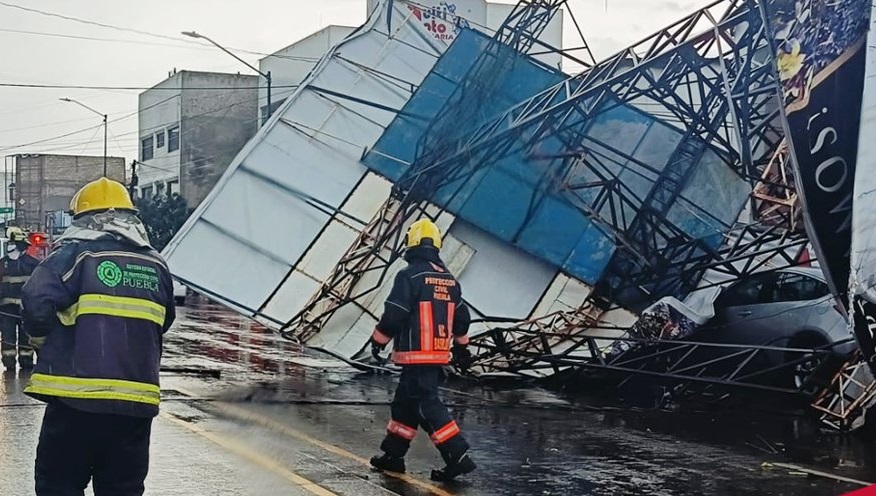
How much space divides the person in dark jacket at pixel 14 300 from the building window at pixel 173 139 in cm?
4164

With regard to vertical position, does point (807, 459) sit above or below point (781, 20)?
below

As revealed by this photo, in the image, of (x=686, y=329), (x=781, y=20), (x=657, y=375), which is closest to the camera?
(x=781, y=20)

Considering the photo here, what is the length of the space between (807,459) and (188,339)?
43.2 feet

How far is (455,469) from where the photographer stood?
7.47m

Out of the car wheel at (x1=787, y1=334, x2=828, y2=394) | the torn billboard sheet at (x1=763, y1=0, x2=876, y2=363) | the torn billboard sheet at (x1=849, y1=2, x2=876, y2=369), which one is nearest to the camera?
the torn billboard sheet at (x1=849, y1=2, x2=876, y2=369)

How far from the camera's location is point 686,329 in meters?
12.8

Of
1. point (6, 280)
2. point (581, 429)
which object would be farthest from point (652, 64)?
point (6, 280)

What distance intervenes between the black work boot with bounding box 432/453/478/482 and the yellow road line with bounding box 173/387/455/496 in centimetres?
12

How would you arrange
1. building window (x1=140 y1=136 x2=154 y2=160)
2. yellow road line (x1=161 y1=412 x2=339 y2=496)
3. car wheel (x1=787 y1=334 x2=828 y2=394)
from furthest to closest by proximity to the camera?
building window (x1=140 y1=136 x2=154 y2=160) < car wheel (x1=787 y1=334 x2=828 y2=394) < yellow road line (x1=161 y1=412 x2=339 y2=496)

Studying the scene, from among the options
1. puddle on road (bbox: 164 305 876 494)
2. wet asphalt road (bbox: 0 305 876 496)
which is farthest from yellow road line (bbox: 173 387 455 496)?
puddle on road (bbox: 164 305 876 494)

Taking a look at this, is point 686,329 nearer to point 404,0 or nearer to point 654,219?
point 654,219

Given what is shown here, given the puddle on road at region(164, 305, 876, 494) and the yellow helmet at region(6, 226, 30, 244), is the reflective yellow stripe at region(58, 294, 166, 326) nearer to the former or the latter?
the puddle on road at region(164, 305, 876, 494)

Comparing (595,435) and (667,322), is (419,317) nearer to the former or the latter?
(595,435)

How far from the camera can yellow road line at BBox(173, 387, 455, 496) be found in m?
7.42
